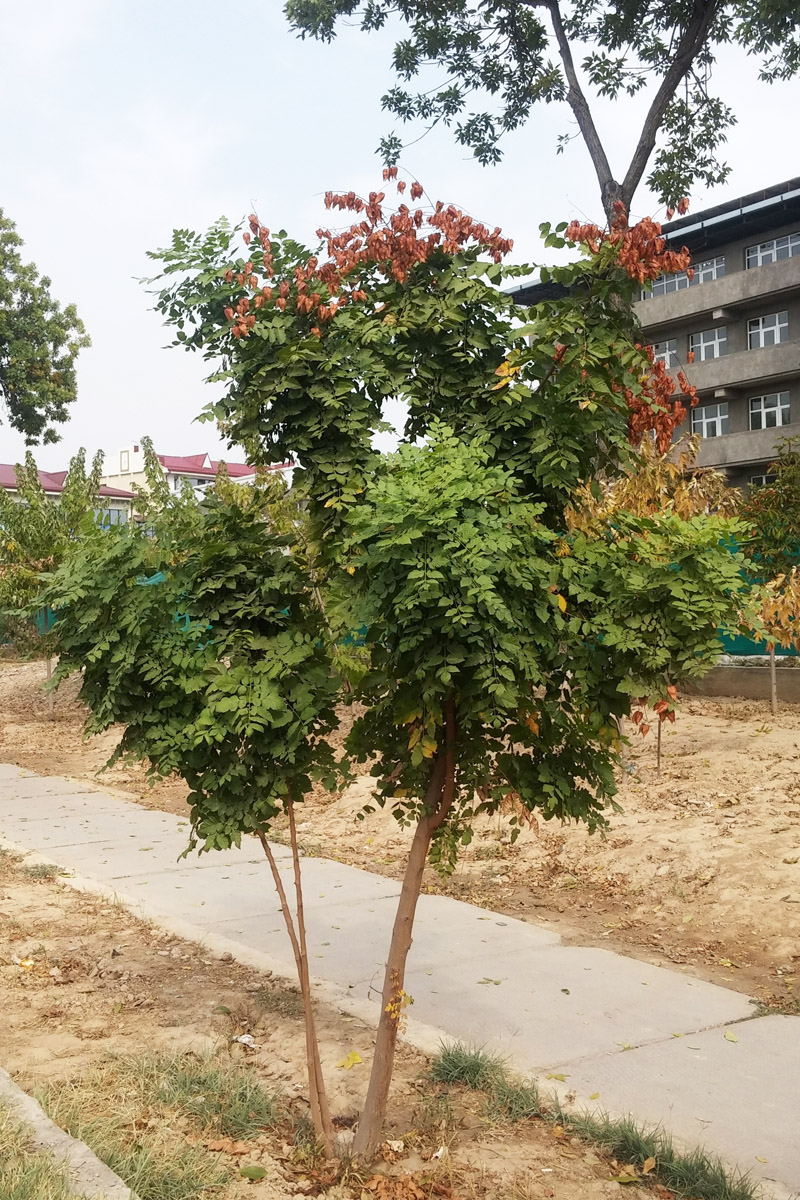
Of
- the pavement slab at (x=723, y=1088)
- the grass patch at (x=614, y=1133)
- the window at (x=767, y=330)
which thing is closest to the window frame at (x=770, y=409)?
the window at (x=767, y=330)

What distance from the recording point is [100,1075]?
440 cm

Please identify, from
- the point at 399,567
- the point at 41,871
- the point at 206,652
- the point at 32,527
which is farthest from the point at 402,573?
the point at 32,527

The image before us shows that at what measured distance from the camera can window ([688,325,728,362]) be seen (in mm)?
36656

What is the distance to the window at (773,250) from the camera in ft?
114

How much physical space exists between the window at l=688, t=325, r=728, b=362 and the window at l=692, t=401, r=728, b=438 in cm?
170

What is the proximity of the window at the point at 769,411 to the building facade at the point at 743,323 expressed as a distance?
1.3 inches

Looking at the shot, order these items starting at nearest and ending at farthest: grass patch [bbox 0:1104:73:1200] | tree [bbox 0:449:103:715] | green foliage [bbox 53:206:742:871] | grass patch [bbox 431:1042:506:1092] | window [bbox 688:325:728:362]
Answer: grass patch [bbox 0:1104:73:1200] → green foliage [bbox 53:206:742:871] → grass patch [bbox 431:1042:506:1092] → tree [bbox 0:449:103:715] → window [bbox 688:325:728:362]

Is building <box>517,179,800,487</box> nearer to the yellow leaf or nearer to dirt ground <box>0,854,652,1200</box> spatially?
dirt ground <box>0,854,652,1200</box>

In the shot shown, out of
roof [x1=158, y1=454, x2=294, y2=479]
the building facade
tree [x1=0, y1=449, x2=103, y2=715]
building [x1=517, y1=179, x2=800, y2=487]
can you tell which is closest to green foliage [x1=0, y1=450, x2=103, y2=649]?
tree [x1=0, y1=449, x2=103, y2=715]

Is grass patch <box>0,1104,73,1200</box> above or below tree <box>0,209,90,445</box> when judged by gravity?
below

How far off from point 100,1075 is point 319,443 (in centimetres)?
269

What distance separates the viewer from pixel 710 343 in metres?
37.1

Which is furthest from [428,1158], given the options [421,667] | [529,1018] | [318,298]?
[318,298]

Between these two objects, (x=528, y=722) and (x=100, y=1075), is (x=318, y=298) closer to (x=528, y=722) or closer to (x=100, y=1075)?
(x=528, y=722)
